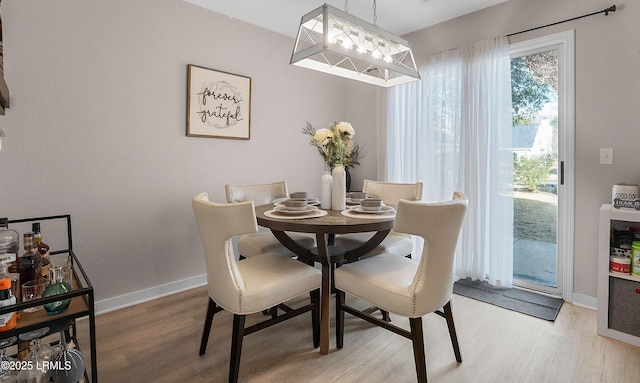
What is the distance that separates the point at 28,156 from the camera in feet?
6.96

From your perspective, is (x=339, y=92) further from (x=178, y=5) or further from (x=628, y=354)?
(x=628, y=354)

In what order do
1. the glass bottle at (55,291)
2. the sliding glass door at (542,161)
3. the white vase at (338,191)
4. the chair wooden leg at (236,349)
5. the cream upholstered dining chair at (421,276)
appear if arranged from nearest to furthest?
the glass bottle at (55,291)
the cream upholstered dining chair at (421,276)
the chair wooden leg at (236,349)
the white vase at (338,191)
the sliding glass door at (542,161)

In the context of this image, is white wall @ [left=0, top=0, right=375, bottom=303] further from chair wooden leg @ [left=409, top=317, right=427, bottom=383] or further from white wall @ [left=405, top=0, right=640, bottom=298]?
white wall @ [left=405, top=0, right=640, bottom=298]

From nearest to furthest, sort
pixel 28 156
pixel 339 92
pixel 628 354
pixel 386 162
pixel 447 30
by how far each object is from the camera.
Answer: pixel 628 354, pixel 28 156, pixel 447 30, pixel 386 162, pixel 339 92

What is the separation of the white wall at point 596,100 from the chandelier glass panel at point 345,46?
1.32m

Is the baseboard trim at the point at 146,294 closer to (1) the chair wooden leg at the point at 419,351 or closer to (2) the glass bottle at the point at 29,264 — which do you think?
(2) the glass bottle at the point at 29,264

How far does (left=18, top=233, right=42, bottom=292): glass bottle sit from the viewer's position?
4.13ft

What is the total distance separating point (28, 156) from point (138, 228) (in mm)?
851

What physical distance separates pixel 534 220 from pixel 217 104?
3.04 metres

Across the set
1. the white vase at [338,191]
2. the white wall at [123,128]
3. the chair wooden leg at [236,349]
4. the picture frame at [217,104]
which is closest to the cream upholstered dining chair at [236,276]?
the chair wooden leg at [236,349]

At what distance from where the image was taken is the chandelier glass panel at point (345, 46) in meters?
1.84

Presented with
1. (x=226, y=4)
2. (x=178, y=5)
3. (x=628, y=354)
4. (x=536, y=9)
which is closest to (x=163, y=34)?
(x=178, y=5)

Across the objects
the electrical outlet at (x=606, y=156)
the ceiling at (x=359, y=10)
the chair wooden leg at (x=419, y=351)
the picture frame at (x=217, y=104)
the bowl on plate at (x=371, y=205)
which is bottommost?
the chair wooden leg at (x=419, y=351)

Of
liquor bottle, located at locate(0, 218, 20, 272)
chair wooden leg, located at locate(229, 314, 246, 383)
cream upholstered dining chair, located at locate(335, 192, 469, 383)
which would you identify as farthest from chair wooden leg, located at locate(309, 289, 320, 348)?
liquor bottle, located at locate(0, 218, 20, 272)
